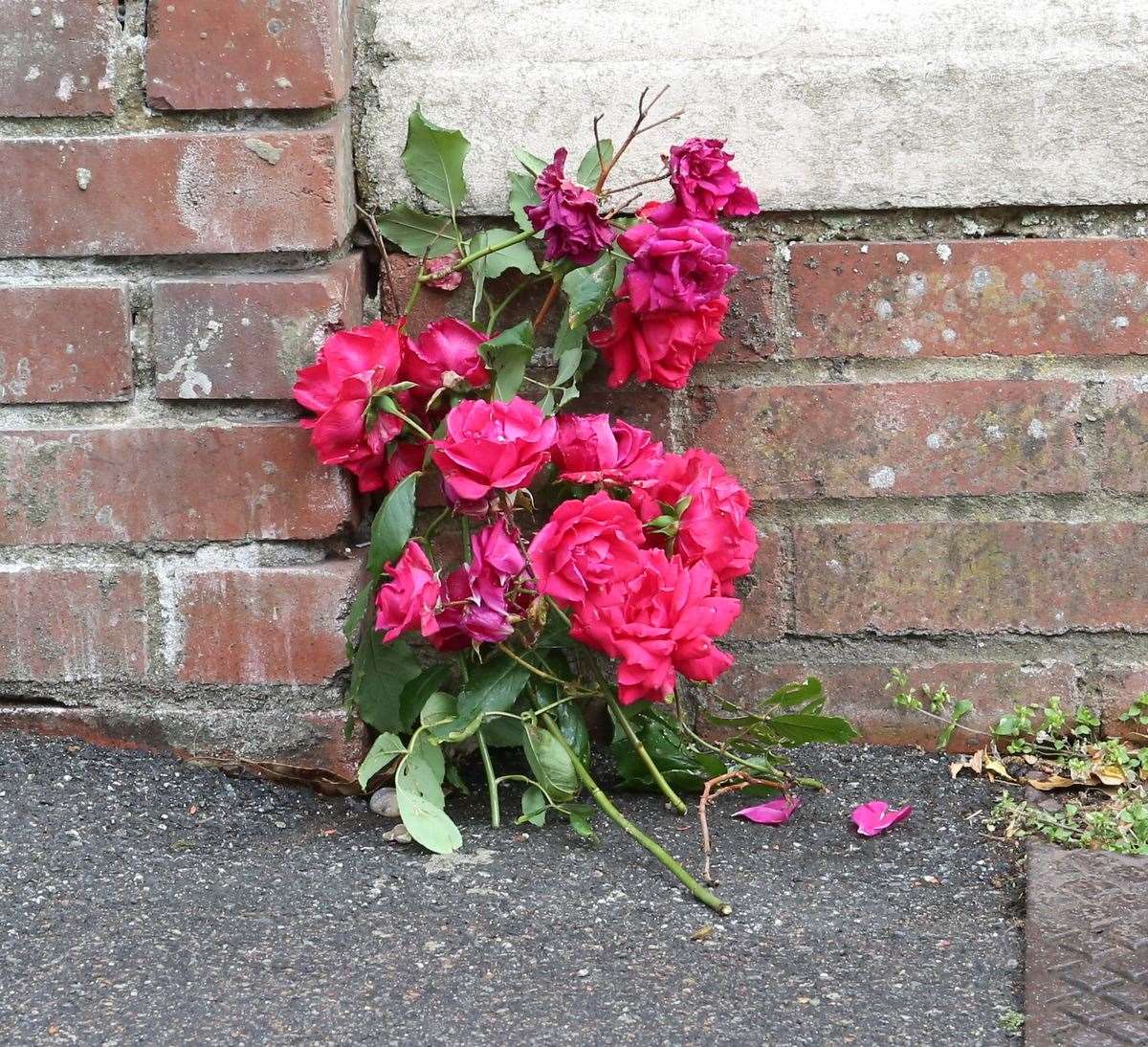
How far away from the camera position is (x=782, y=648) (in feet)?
4.83

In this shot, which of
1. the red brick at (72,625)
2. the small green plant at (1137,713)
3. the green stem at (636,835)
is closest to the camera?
the green stem at (636,835)

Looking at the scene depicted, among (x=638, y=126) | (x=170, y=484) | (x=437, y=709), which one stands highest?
(x=638, y=126)

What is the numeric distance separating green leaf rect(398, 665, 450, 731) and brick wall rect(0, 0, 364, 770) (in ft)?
0.25

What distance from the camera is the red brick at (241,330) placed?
4.23ft

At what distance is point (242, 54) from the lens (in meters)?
1.25

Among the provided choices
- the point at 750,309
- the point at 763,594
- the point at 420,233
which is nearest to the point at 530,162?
the point at 420,233

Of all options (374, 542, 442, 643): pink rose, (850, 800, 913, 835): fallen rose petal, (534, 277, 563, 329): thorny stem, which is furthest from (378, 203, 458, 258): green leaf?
(850, 800, 913, 835): fallen rose petal

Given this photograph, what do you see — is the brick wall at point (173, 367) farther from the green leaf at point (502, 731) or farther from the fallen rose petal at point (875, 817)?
the fallen rose petal at point (875, 817)

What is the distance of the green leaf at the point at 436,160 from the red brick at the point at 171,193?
7cm

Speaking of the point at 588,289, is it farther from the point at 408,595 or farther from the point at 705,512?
the point at 408,595

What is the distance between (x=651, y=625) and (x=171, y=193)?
596 mm

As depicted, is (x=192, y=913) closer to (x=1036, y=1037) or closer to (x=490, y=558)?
(x=490, y=558)

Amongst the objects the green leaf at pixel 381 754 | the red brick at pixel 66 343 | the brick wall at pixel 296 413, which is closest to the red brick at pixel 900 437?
the brick wall at pixel 296 413

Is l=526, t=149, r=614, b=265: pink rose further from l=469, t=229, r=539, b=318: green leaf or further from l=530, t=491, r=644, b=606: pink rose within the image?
l=530, t=491, r=644, b=606: pink rose
